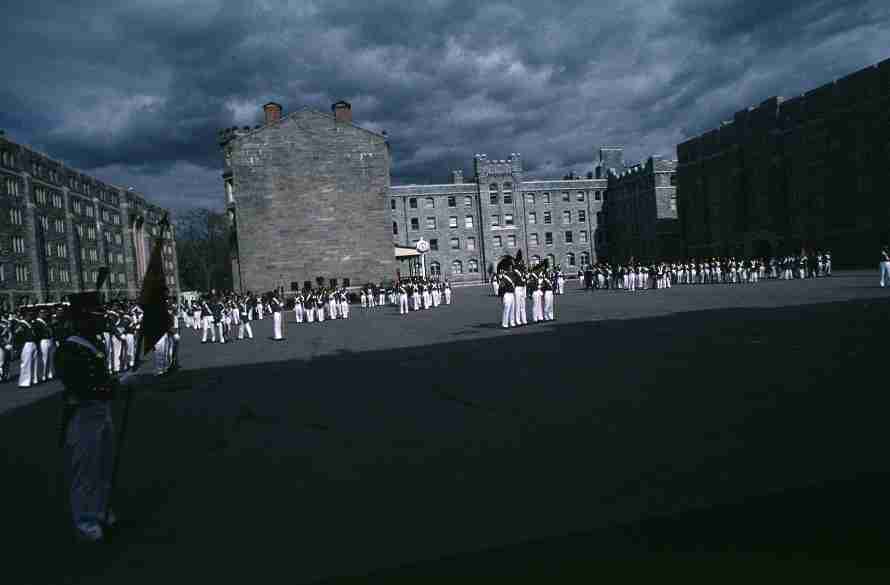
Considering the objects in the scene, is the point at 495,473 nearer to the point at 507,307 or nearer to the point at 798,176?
the point at 507,307

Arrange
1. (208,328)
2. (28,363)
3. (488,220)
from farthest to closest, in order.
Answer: (488,220) → (208,328) → (28,363)

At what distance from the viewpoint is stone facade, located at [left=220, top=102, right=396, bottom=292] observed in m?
48.7

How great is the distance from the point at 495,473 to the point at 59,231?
64.3 meters

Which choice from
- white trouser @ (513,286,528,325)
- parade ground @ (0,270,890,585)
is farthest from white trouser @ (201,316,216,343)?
parade ground @ (0,270,890,585)

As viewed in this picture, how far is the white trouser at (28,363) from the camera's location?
1347 centimetres

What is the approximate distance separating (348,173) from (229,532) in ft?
158

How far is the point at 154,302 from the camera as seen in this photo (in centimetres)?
475

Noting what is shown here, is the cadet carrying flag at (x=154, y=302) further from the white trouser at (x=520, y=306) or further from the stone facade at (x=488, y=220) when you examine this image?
the stone facade at (x=488, y=220)

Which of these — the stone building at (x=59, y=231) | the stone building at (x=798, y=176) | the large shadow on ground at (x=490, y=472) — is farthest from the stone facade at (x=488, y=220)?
the large shadow on ground at (x=490, y=472)

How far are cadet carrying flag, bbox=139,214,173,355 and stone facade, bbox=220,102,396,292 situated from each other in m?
45.2

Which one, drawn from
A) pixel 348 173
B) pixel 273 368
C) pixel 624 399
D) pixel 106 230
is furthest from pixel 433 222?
pixel 624 399

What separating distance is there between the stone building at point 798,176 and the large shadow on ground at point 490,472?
40.9 metres

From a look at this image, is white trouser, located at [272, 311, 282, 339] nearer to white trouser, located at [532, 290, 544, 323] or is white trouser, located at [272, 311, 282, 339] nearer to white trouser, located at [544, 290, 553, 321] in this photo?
white trouser, located at [532, 290, 544, 323]

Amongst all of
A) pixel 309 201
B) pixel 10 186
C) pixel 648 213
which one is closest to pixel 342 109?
pixel 309 201
